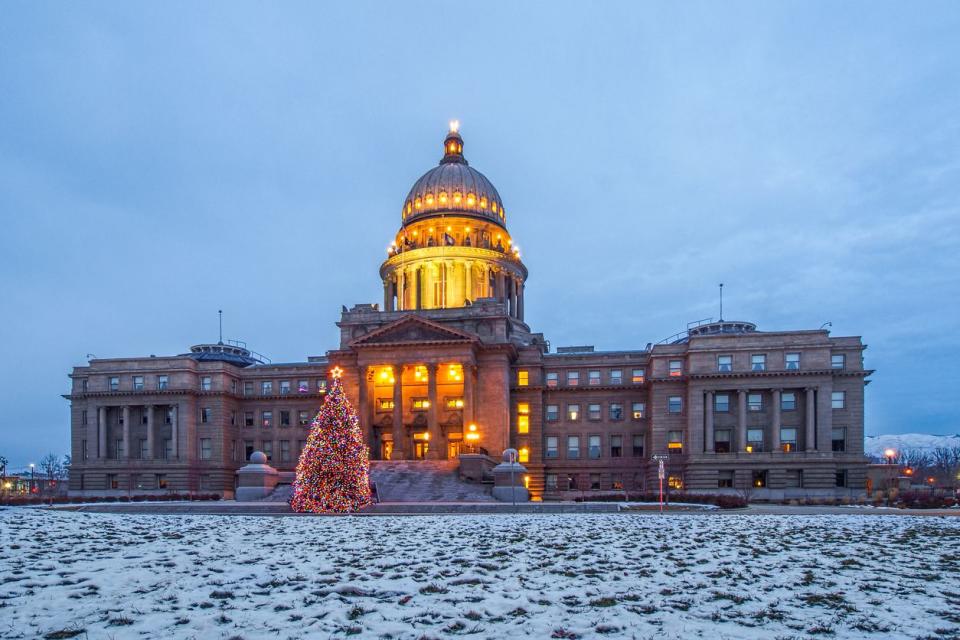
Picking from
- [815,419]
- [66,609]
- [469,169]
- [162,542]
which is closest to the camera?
[66,609]

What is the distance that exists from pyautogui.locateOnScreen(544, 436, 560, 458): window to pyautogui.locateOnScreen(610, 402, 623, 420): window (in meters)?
6.31

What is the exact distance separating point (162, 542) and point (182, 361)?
64.4 m

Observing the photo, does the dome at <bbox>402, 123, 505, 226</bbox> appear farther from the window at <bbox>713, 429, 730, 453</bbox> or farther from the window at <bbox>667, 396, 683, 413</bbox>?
the window at <bbox>713, 429, 730, 453</bbox>

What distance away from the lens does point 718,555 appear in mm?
16875

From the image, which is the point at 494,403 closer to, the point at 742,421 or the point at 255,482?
the point at 742,421

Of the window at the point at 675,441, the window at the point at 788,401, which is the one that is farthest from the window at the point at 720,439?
the window at the point at 788,401

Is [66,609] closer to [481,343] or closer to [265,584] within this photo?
[265,584]

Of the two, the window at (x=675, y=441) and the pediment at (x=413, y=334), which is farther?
the window at (x=675, y=441)

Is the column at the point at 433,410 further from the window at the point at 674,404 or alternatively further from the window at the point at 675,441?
the window at the point at 674,404

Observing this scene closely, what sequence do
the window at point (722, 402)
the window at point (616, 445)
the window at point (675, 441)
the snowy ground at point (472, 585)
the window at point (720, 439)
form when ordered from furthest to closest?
1. the window at point (616, 445)
2. the window at point (675, 441)
3. the window at point (722, 402)
4. the window at point (720, 439)
5. the snowy ground at point (472, 585)

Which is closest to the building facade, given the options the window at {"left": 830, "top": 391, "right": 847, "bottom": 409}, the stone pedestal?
the window at {"left": 830, "top": 391, "right": 847, "bottom": 409}

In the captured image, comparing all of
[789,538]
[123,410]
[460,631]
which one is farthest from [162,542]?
[123,410]

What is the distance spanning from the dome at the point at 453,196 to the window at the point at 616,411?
31.6 metres

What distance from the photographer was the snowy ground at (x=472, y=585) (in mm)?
9562
